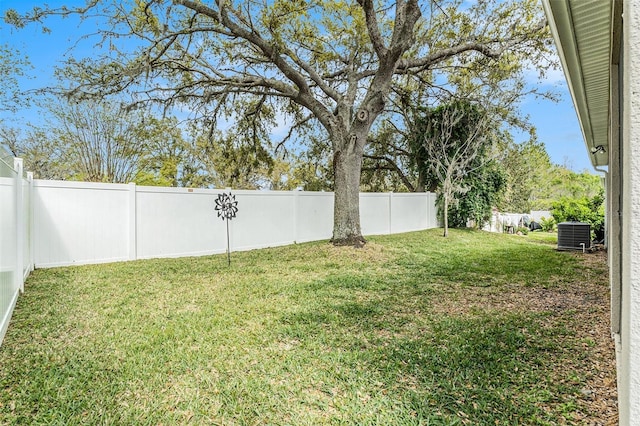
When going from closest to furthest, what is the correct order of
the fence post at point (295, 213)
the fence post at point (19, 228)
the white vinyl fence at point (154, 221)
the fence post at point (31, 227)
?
the fence post at point (19, 228)
the fence post at point (31, 227)
the white vinyl fence at point (154, 221)
the fence post at point (295, 213)

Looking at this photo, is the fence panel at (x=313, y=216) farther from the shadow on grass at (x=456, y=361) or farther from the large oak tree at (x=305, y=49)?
the shadow on grass at (x=456, y=361)

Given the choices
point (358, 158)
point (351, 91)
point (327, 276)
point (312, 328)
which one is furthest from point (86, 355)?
point (351, 91)

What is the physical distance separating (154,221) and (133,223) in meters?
0.47

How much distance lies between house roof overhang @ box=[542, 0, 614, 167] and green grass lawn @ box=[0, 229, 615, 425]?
97.2 inches

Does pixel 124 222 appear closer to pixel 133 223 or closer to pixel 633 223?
pixel 133 223

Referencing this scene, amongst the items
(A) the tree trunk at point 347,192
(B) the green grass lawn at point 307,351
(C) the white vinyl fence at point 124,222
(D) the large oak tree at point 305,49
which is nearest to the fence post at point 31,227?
(C) the white vinyl fence at point 124,222

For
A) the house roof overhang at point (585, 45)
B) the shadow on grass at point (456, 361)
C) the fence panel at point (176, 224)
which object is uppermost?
the house roof overhang at point (585, 45)

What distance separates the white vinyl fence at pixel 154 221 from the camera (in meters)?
7.02

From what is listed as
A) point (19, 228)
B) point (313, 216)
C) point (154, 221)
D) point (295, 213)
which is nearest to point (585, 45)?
point (19, 228)

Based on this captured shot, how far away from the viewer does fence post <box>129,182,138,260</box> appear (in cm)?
795

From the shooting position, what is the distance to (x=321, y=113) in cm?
990

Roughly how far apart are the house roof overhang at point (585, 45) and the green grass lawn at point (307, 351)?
2.47 meters

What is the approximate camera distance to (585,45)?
105 inches

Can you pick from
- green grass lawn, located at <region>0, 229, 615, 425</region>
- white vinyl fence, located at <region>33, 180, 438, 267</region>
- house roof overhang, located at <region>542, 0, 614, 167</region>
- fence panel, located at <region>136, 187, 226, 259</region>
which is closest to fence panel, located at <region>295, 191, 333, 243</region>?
white vinyl fence, located at <region>33, 180, 438, 267</region>
